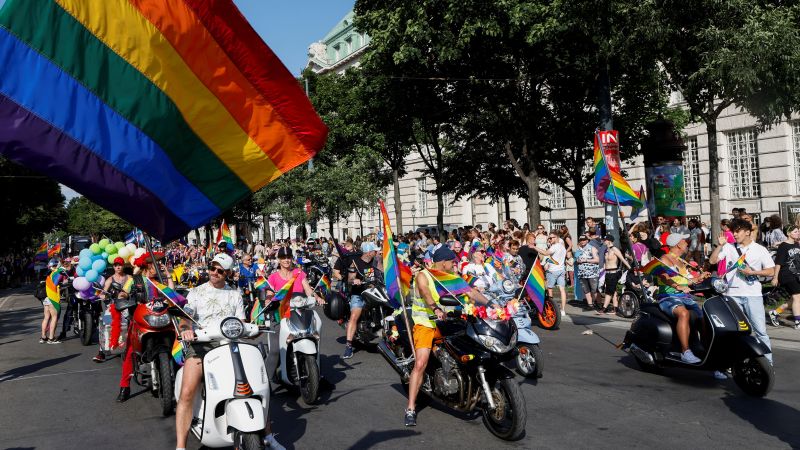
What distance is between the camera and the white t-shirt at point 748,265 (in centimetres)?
849

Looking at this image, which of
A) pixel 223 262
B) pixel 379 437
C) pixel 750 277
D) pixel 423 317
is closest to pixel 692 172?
pixel 750 277

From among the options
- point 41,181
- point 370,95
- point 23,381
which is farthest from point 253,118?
point 41,181

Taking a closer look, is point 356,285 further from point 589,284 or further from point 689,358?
point 589,284

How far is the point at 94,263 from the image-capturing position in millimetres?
12195

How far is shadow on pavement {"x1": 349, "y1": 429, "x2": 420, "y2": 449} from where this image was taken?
6266 millimetres

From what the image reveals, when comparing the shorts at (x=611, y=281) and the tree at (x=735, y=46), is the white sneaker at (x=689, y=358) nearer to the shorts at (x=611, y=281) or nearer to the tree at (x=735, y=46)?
the shorts at (x=611, y=281)

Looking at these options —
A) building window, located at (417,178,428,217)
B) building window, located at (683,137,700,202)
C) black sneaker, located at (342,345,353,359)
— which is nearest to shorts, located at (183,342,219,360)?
black sneaker, located at (342,345,353,359)

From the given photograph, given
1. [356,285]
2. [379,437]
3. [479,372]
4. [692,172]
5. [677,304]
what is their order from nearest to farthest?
[479,372]
[379,437]
[677,304]
[356,285]
[692,172]

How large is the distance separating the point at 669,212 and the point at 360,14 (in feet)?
35.8

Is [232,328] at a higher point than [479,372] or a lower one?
higher

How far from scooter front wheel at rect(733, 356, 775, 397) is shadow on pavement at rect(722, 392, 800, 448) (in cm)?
9

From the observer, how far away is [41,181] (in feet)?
142

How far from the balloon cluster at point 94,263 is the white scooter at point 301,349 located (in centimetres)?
440

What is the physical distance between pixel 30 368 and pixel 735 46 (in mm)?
13771
